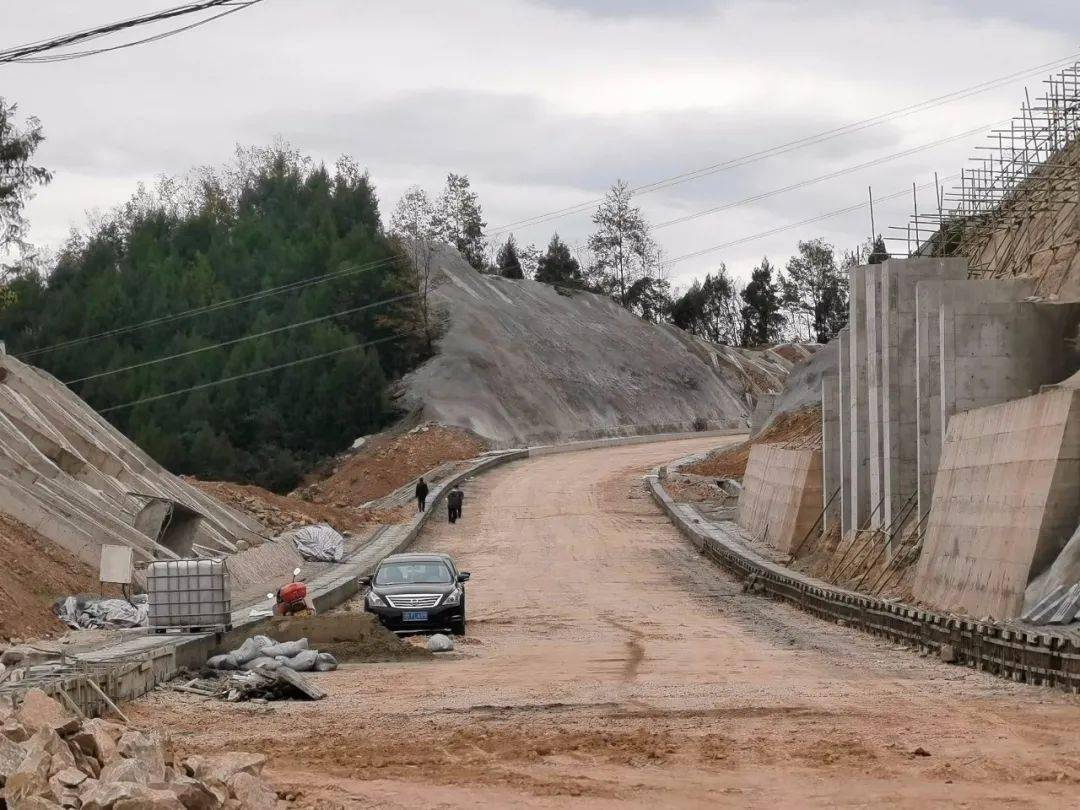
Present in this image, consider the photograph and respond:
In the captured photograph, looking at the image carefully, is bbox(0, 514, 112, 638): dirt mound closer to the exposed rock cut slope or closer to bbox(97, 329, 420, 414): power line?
the exposed rock cut slope

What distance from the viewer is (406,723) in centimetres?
1584

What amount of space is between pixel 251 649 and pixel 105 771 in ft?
42.3

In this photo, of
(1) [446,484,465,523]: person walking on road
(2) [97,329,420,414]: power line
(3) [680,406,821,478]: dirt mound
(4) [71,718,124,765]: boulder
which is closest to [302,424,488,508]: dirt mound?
(2) [97,329,420,414]: power line

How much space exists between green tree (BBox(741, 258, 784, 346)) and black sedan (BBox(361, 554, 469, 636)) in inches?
4748

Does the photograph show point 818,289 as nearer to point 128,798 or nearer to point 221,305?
point 221,305

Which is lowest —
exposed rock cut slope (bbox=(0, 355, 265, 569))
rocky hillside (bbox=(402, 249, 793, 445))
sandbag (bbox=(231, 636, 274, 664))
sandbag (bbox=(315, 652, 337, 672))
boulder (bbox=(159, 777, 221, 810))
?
sandbag (bbox=(315, 652, 337, 672))

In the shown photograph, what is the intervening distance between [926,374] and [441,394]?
6121cm

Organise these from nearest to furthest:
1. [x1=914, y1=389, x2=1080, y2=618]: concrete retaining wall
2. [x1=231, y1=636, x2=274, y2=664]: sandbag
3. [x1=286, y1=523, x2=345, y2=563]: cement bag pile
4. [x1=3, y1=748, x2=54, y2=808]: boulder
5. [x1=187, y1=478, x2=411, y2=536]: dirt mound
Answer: [x1=3, y1=748, x2=54, y2=808]: boulder
[x1=231, y1=636, x2=274, y2=664]: sandbag
[x1=914, y1=389, x2=1080, y2=618]: concrete retaining wall
[x1=286, y1=523, x2=345, y2=563]: cement bag pile
[x1=187, y1=478, x2=411, y2=536]: dirt mound

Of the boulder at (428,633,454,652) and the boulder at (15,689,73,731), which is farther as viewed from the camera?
the boulder at (428,633,454,652)

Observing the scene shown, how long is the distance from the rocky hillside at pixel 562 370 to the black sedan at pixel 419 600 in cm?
6239

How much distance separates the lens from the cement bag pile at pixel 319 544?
42938 millimetres

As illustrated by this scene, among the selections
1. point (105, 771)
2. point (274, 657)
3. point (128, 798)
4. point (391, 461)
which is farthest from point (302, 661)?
point (391, 461)


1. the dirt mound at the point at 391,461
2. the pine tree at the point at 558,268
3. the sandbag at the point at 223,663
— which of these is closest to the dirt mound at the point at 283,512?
the dirt mound at the point at 391,461

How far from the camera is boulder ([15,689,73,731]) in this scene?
11.2 meters
